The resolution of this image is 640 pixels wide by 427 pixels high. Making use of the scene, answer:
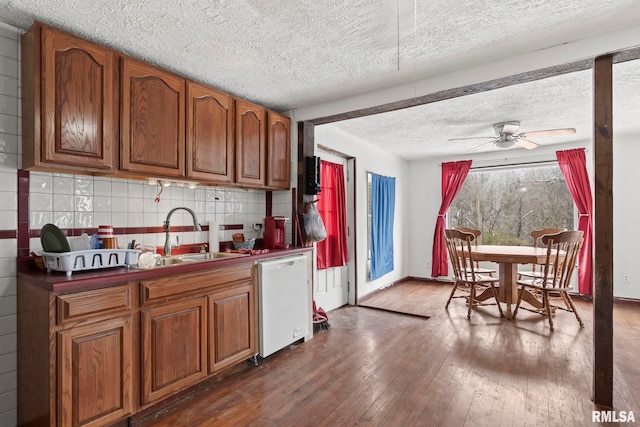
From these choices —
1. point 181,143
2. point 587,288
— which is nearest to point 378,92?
point 181,143

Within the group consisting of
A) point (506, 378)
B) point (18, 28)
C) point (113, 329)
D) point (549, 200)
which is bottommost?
point (506, 378)

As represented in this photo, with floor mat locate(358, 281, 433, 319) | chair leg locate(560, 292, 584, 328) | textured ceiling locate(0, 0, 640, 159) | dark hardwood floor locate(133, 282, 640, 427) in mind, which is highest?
textured ceiling locate(0, 0, 640, 159)

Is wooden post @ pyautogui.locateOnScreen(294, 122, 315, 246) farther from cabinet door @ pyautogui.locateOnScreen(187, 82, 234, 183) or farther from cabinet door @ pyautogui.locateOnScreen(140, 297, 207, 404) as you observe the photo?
cabinet door @ pyautogui.locateOnScreen(140, 297, 207, 404)

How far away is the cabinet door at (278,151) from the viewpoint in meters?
3.07

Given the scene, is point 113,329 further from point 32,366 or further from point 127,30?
point 127,30

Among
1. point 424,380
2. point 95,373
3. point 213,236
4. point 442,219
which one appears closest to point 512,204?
point 442,219

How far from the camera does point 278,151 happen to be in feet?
10.4

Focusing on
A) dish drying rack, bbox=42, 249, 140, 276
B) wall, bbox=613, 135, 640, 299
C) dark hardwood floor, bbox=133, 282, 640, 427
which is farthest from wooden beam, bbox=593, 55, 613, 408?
wall, bbox=613, 135, 640, 299

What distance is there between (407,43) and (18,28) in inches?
91.0

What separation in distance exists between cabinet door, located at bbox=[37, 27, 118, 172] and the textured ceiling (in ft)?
0.57

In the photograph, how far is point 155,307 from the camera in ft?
6.43

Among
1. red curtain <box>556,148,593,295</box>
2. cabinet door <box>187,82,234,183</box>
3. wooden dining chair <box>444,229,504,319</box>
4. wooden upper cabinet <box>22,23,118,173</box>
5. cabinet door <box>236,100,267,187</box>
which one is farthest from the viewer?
red curtain <box>556,148,593,295</box>

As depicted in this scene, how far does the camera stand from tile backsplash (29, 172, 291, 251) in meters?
2.00

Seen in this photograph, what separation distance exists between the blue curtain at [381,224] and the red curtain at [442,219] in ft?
2.99
